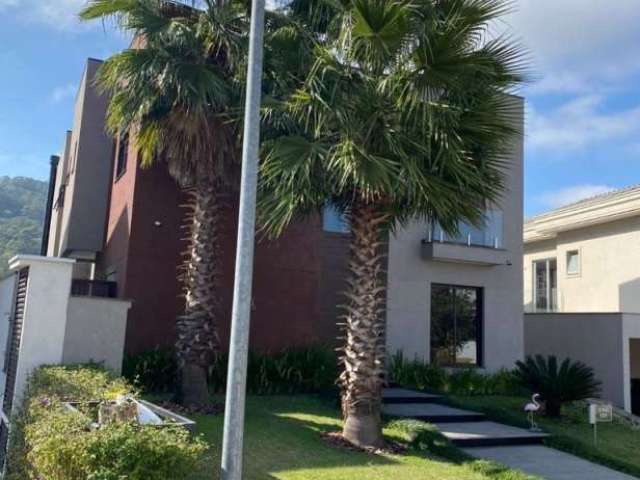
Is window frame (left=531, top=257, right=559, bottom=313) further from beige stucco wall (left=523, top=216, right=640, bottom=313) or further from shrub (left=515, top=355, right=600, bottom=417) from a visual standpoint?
shrub (left=515, top=355, right=600, bottom=417)

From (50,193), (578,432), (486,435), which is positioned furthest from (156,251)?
(50,193)

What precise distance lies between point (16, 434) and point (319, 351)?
898cm

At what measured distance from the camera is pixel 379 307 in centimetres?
1077

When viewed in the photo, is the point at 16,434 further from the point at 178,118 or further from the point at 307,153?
the point at 178,118

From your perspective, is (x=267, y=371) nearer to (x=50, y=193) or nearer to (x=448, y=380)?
(x=448, y=380)

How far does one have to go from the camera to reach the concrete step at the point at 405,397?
14781 mm

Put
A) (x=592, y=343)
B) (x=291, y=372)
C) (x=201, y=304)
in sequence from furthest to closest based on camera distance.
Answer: (x=592, y=343), (x=291, y=372), (x=201, y=304)

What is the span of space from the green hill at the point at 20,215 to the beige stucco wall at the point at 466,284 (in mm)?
19197

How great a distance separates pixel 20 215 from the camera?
5225 cm

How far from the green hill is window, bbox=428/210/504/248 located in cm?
2003

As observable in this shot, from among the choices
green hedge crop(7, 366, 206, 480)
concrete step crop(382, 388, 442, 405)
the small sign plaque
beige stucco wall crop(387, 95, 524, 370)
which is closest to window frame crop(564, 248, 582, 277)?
beige stucco wall crop(387, 95, 524, 370)

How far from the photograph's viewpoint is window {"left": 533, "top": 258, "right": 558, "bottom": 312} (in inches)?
981

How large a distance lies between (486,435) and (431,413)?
1710 millimetres

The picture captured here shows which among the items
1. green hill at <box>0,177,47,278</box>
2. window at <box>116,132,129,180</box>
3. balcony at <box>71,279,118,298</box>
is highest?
green hill at <box>0,177,47,278</box>
